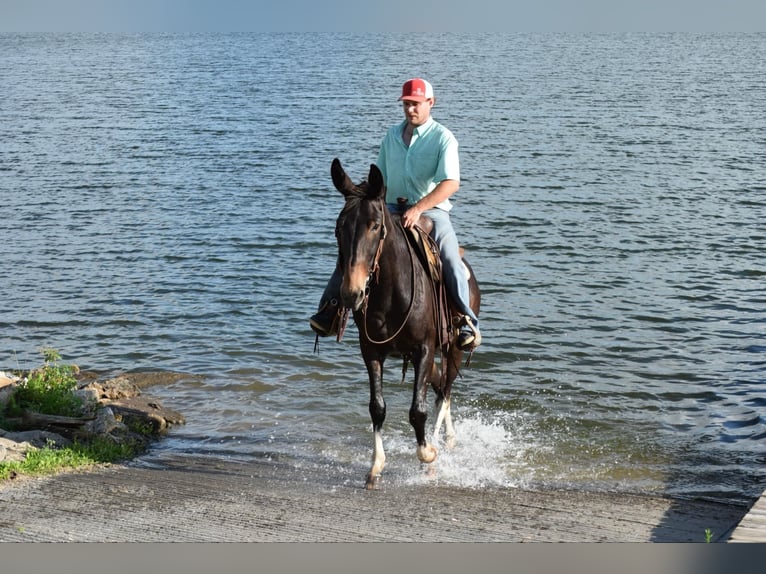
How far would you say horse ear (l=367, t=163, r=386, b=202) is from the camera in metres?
7.69

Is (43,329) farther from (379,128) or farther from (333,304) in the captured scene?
(379,128)

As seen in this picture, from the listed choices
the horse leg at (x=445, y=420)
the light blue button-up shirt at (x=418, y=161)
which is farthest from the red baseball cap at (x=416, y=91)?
the horse leg at (x=445, y=420)

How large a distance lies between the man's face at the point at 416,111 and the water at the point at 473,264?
3.38 metres

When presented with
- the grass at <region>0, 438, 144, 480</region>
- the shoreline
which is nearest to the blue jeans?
the shoreline

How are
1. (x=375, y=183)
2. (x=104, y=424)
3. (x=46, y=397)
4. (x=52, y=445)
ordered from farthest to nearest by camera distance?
(x=46, y=397) → (x=104, y=424) → (x=52, y=445) → (x=375, y=183)

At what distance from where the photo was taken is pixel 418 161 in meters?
8.96

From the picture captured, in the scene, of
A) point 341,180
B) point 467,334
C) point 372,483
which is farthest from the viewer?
point 467,334

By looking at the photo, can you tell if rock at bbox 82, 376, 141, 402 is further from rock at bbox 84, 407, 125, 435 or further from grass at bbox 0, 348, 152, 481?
rock at bbox 84, 407, 125, 435

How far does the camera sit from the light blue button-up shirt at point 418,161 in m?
8.83

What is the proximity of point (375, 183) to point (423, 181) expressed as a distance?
4.60ft

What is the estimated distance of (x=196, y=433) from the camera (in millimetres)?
11641

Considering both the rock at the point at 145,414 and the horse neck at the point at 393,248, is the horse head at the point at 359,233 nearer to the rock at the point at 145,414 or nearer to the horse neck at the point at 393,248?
the horse neck at the point at 393,248

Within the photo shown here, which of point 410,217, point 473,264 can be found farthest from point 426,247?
point 473,264

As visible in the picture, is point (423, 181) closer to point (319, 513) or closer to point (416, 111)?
point (416, 111)
